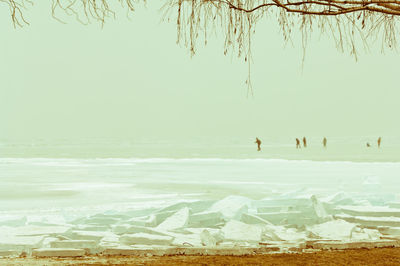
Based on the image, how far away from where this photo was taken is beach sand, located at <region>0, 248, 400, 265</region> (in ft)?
16.6

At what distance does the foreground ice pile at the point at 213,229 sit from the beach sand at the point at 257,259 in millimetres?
226

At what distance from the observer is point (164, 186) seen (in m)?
13.0

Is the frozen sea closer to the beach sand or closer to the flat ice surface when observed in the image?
the flat ice surface

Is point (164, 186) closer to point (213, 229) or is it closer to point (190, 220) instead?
point (190, 220)

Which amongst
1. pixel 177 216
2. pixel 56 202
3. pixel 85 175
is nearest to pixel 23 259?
pixel 177 216

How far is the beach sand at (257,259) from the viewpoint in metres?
5.07

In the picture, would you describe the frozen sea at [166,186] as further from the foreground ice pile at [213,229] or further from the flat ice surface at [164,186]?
the foreground ice pile at [213,229]

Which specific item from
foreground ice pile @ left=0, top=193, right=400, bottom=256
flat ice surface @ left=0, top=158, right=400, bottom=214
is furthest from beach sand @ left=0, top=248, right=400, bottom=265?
flat ice surface @ left=0, top=158, right=400, bottom=214

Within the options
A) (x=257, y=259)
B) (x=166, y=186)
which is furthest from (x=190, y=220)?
(x=166, y=186)

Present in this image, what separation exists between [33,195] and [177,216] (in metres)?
5.43

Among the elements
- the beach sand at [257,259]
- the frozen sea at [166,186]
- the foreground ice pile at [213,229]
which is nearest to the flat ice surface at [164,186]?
the frozen sea at [166,186]

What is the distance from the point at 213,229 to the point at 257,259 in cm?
164

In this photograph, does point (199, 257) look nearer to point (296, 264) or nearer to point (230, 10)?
point (296, 264)

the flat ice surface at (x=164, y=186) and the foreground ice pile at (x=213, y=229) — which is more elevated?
the foreground ice pile at (x=213, y=229)
